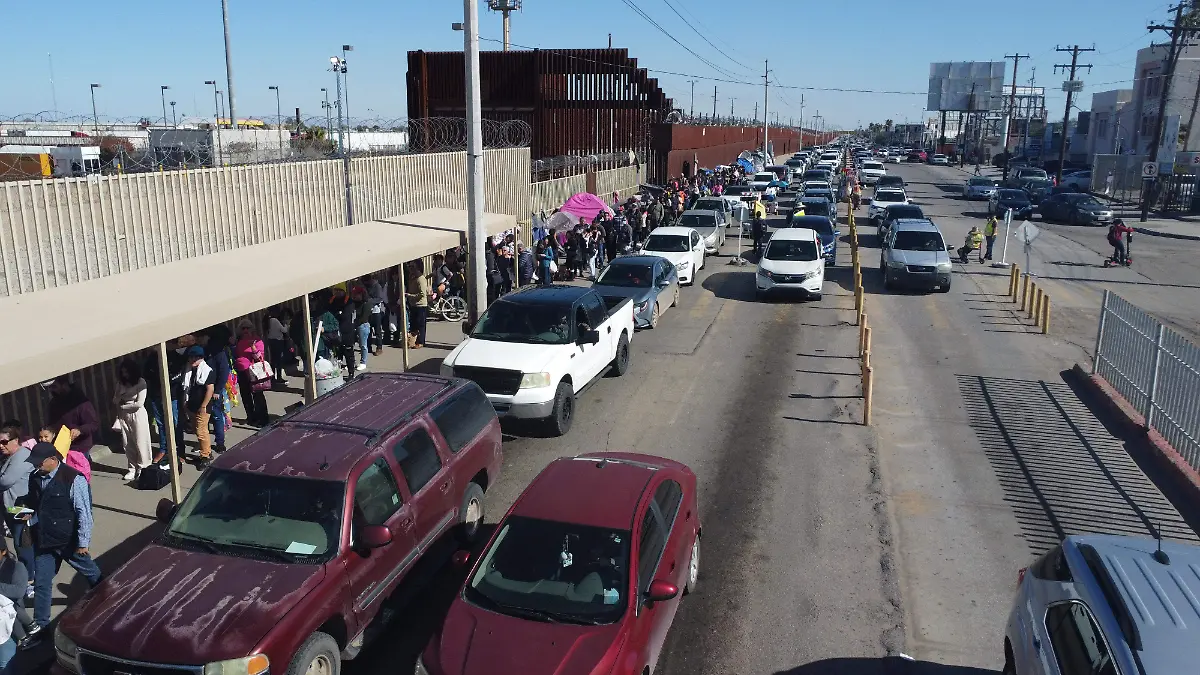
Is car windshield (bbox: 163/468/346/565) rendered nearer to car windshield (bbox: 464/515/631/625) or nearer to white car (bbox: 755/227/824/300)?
car windshield (bbox: 464/515/631/625)

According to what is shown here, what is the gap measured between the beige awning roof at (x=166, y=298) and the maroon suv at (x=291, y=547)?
6.70ft

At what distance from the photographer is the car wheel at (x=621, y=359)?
15.0 metres

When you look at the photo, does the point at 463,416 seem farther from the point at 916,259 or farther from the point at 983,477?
the point at 916,259

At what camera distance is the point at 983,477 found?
1078 cm

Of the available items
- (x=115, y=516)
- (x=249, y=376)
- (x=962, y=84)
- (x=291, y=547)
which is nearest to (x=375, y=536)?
(x=291, y=547)

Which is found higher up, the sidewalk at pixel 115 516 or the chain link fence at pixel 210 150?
the chain link fence at pixel 210 150

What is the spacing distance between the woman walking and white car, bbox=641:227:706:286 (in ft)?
49.6

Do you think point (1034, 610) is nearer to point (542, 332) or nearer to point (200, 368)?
point (542, 332)

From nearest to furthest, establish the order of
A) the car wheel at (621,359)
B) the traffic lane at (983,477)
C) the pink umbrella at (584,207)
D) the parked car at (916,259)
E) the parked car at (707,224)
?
the traffic lane at (983,477), the car wheel at (621,359), the parked car at (916,259), the pink umbrella at (584,207), the parked car at (707,224)

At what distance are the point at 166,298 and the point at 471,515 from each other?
445cm

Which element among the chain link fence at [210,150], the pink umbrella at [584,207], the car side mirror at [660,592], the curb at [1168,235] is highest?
the chain link fence at [210,150]

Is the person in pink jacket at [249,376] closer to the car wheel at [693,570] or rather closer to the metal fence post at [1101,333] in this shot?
the car wheel at [693,570]

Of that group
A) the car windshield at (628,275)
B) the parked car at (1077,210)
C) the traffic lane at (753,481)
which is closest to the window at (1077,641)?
the traffic lane at (753,481)

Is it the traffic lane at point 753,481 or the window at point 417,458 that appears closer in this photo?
the traffic lane at point 753,481
